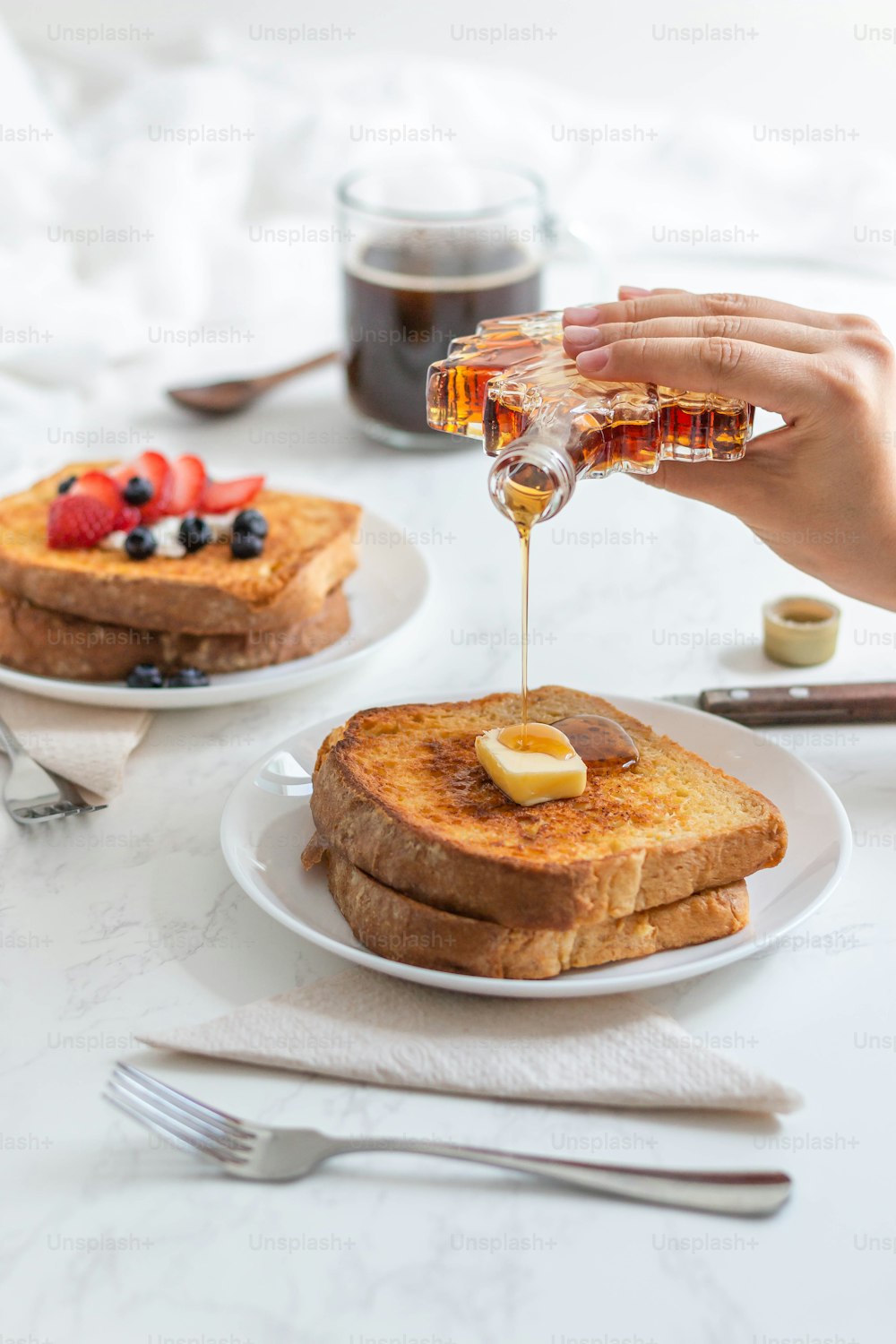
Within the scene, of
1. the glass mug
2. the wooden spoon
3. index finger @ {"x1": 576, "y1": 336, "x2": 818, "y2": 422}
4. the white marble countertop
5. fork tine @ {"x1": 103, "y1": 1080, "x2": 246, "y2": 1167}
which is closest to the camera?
the white marble countertop

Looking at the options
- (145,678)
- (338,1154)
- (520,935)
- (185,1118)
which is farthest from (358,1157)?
(145,678)

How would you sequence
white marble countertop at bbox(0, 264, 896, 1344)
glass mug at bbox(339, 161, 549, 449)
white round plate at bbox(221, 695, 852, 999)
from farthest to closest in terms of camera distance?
glass mug at bbox(339, 161, 549, 449), white round plate at bbox(221, 695, 852, 999), white marble countertop at bbox(0, 264, 896, 1344)

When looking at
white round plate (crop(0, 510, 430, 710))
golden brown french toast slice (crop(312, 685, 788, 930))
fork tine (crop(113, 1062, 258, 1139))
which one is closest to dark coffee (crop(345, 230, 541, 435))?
white round plate (crop(0, 510, 430, 710))

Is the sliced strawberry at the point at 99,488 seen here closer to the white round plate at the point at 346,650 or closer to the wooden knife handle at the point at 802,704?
the white round plate at the point at 346,650

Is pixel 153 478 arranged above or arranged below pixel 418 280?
below

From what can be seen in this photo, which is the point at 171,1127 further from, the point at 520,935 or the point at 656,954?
the point at 656,954

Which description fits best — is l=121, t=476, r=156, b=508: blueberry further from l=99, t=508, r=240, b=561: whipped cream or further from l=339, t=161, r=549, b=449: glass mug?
l=339, t=161, r=549, b=449: glass mug

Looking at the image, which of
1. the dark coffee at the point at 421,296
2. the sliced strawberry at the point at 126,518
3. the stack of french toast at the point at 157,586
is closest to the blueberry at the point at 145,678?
the stack of french toast at the point at 157,586
